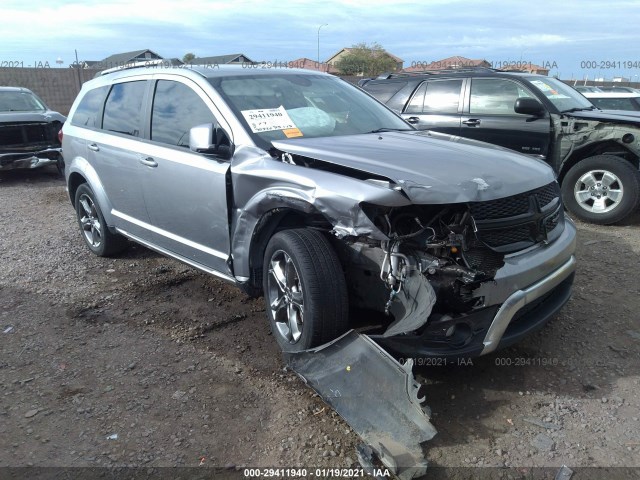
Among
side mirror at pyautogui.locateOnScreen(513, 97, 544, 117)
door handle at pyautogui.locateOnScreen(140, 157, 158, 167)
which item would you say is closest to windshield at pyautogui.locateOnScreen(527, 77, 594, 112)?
side mirror at pyautogui.locateOnScreen(513, 97, 544, 117)

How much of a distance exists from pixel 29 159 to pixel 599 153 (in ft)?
31.9

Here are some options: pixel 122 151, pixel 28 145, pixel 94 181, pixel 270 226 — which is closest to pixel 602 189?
Result: pixel 270 226

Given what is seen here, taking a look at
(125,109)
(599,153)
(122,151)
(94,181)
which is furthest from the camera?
(599,153)

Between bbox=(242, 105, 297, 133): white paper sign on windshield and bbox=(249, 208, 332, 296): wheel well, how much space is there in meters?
0.63

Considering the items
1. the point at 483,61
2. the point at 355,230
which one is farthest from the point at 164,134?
the point at 483,61

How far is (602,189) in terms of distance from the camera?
6.33 meters

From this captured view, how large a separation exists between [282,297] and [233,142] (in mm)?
1097

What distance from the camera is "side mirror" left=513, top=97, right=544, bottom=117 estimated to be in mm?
6602

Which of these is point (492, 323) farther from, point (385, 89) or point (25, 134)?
point (25, 134)

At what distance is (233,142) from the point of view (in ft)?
11.6

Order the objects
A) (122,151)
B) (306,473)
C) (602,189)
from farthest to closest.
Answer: (602,189) < (122,151) < (306,473)

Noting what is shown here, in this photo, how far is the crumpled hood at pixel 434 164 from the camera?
2.75 meters

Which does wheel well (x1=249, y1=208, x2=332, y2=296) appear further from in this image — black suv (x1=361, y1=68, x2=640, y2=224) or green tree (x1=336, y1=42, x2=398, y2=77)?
green tree (x1=336, y1=42, x2=398, y2=77)

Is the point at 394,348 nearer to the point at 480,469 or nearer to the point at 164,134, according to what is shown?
the point at 480,469
